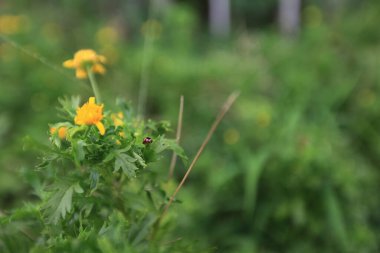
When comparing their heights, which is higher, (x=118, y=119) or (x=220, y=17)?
(x=118, y=119)

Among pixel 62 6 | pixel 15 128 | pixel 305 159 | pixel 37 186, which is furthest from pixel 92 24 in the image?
pixel 37 186

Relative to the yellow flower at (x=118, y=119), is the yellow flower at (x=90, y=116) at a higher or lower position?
higher

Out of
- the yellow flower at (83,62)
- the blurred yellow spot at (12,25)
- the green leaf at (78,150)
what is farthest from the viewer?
the blurred yellow spot at (12,25)

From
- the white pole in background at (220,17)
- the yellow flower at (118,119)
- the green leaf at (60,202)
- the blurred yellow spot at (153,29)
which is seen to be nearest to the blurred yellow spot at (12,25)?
the blurred yellow spot at (153,29)

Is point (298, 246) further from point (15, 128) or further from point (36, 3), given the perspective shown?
point (36, 3)

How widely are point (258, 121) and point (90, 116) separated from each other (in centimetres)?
166

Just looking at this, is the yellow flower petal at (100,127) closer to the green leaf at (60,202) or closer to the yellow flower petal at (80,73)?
the green leaf at (60,202)

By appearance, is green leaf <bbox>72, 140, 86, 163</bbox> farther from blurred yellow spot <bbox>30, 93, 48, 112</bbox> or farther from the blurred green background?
blurred yellow spot <bbox>30, 93, 48, 112</bbox>

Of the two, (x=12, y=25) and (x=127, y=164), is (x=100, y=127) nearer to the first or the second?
(x=127, y=164)

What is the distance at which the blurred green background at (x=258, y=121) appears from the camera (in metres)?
2.11

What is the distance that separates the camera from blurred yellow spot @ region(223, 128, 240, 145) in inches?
93.9

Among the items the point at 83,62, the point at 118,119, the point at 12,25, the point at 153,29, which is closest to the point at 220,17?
the point at 12,25

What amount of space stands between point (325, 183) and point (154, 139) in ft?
4.58

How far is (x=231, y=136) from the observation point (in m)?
2.42
